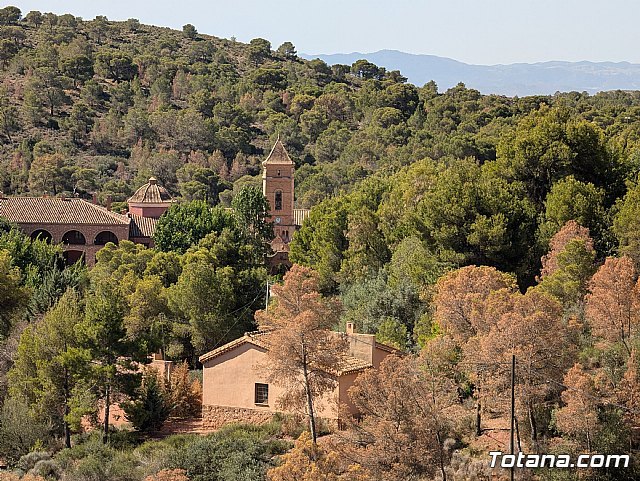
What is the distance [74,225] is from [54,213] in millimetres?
1324

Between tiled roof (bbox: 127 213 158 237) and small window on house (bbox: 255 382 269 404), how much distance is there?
96.6 ft

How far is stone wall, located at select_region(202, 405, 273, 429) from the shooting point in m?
26.7

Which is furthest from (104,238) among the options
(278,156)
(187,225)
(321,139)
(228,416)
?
(321,139)

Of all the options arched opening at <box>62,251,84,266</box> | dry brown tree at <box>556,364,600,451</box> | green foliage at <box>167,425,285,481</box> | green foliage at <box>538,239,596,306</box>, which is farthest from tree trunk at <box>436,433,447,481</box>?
arched opening at <box>62,251,84,266</box>

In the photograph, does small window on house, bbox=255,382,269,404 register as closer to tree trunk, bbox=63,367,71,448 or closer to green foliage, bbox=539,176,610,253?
tree trunk, bbox=63,367,71,448

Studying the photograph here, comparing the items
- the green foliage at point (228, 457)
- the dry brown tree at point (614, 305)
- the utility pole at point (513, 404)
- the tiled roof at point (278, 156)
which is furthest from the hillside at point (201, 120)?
the utility pole at point (513, 404)

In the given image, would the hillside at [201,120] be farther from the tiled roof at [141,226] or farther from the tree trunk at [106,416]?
the tree trunk at [106,416]

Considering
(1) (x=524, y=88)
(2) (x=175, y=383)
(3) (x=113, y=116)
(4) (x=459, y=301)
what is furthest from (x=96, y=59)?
(4) (x=459, y=301)

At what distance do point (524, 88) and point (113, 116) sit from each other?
2688 inches

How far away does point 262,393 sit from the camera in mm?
26812

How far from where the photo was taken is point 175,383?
29.5 metres

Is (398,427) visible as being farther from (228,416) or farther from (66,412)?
(66,412)

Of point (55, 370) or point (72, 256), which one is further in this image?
point (72, 256)

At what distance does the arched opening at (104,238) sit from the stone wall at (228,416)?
2852 centimetres
